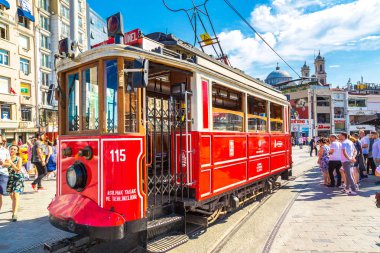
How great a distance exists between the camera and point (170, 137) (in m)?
5.14

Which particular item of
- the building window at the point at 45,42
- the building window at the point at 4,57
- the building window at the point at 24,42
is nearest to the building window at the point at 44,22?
the building window at the point at 45,42

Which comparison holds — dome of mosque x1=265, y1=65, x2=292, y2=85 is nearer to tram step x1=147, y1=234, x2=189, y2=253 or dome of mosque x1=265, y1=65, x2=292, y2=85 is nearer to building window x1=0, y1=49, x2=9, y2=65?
building window x1=0, y1=49, x2=9, y2=65

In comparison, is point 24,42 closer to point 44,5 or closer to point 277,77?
point 44,5

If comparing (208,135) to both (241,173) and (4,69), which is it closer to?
(241,173)

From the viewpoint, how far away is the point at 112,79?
13.3 ft

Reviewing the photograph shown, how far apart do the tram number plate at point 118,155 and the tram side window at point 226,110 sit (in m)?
2.01

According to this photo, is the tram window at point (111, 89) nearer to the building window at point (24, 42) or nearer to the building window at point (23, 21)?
the building window at point (24, 42)

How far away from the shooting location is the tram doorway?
15.6ft

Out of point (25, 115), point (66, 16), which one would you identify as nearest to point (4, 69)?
point (25, 115)

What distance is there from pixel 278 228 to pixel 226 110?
2.41m

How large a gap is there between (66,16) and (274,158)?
118 feet

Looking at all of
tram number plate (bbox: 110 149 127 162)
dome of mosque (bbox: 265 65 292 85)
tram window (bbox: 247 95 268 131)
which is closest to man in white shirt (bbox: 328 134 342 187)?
tram window (bbox: 247 95 268 131)

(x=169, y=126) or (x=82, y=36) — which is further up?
(x=82, y=36)

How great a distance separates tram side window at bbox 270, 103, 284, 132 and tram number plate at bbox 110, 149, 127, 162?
18.0 feet
